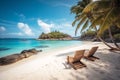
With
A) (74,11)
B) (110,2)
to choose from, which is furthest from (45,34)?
(110,2)

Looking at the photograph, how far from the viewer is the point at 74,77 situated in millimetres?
5035

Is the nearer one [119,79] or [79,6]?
[119,79]

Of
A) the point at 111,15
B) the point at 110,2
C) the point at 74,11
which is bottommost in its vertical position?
the point at 111,15

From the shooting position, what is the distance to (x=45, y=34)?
88125mm

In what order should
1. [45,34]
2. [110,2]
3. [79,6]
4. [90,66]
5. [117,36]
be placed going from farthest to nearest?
[45,34] < [117,36] < [79,6] < [110,2] < [90,66]

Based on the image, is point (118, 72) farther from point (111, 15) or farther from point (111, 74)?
point (111, 15)

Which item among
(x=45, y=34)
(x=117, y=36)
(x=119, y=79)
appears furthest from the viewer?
(x=45, y=34)

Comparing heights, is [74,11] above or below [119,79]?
above

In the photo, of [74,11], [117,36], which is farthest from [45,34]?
[74,11]

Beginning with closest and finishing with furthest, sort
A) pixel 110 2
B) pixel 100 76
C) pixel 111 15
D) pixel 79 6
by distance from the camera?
pixel 100 76, pixel 111 15, pixel 110 2, pixel 79 6

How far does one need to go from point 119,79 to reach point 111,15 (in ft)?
10.6

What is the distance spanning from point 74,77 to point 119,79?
1.89 metres

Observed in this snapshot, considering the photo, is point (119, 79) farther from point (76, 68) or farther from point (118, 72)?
point (76, 68)

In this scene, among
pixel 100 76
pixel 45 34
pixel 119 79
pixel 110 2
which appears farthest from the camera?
pixel 45 34
